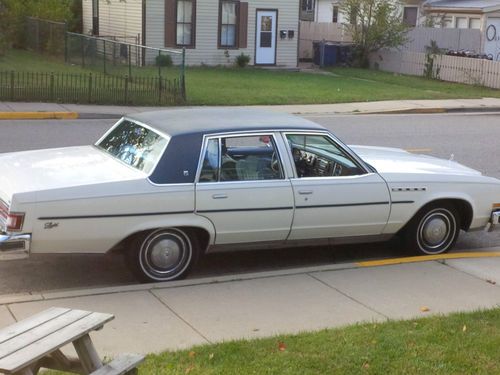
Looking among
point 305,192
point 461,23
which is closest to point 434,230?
point 305,192

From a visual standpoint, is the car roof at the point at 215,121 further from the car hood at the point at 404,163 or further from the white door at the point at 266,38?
the white door at the point at 266,38

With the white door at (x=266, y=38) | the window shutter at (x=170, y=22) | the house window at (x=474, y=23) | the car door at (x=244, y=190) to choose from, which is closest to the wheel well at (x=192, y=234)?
the car door at (x=244, y=190)

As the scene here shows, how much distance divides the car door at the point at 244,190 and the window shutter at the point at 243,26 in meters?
25.9

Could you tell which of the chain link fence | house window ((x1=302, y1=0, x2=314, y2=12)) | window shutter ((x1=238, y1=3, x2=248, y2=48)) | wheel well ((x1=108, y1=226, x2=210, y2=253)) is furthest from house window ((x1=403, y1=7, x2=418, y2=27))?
wheel well ((x1=108, y1=226, x2=210, y2=253))

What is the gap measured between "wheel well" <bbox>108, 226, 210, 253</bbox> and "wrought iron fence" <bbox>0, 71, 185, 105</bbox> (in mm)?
13586

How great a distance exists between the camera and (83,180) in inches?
266

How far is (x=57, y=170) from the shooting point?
23.1 feet

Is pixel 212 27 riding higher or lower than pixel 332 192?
higher

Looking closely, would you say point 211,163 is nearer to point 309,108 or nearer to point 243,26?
point 309,108

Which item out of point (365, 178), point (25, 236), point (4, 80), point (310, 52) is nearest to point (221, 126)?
point (365, 178)

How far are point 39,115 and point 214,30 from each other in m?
15.3

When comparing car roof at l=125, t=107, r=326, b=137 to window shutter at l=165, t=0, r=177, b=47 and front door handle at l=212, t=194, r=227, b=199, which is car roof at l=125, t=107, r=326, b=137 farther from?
window shutter at l=165, t=0, r=177, b=47

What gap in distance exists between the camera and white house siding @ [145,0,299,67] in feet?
103

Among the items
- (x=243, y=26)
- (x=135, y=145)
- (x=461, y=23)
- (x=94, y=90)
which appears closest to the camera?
(x=135, y=145)
